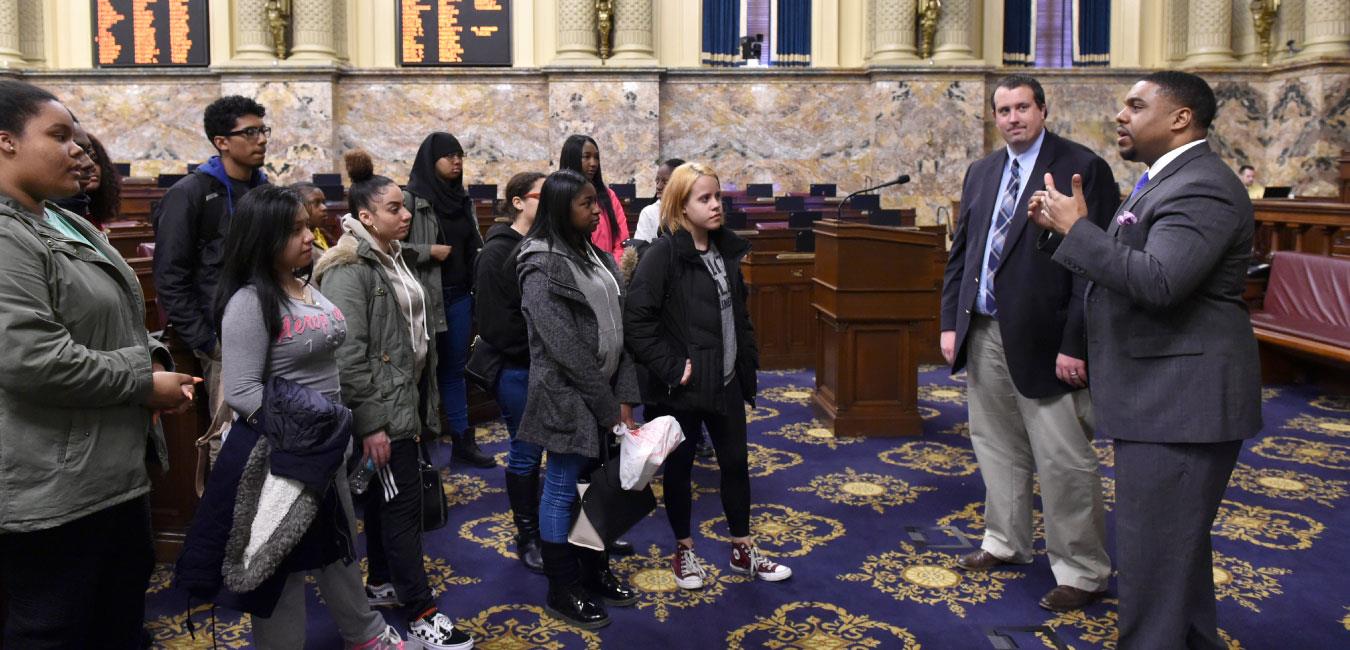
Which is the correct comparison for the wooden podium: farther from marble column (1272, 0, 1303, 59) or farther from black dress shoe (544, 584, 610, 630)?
marble column (1272, 0, 1303, 59)

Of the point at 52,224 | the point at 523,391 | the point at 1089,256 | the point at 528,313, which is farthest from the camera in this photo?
the point at 523,391

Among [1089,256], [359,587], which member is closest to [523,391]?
[359,587]

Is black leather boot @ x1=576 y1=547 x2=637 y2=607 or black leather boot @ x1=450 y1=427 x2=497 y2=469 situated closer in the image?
black leather boot @ x1=576 y1=547 x2=637 y2=607

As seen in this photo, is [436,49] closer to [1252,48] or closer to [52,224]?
[1252,48]

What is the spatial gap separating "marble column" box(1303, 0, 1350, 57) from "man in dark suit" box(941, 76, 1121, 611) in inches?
370

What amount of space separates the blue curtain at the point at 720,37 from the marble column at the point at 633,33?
32.8 inches

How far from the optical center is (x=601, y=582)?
3.35m

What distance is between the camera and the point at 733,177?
11695 millimetres

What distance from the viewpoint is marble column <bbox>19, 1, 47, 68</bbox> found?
11.6 metres

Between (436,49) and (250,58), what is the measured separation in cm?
196

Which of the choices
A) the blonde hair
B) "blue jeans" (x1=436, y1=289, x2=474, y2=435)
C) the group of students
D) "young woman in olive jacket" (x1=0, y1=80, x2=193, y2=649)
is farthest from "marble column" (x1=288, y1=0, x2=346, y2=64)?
"young woman in olive jacket" (x1=0, y1=80, x2=193, y2=649)

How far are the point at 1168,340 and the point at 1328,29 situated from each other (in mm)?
10483

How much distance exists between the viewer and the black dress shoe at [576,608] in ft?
10.2

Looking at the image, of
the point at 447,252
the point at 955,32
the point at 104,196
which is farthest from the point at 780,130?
the point at 104,196
